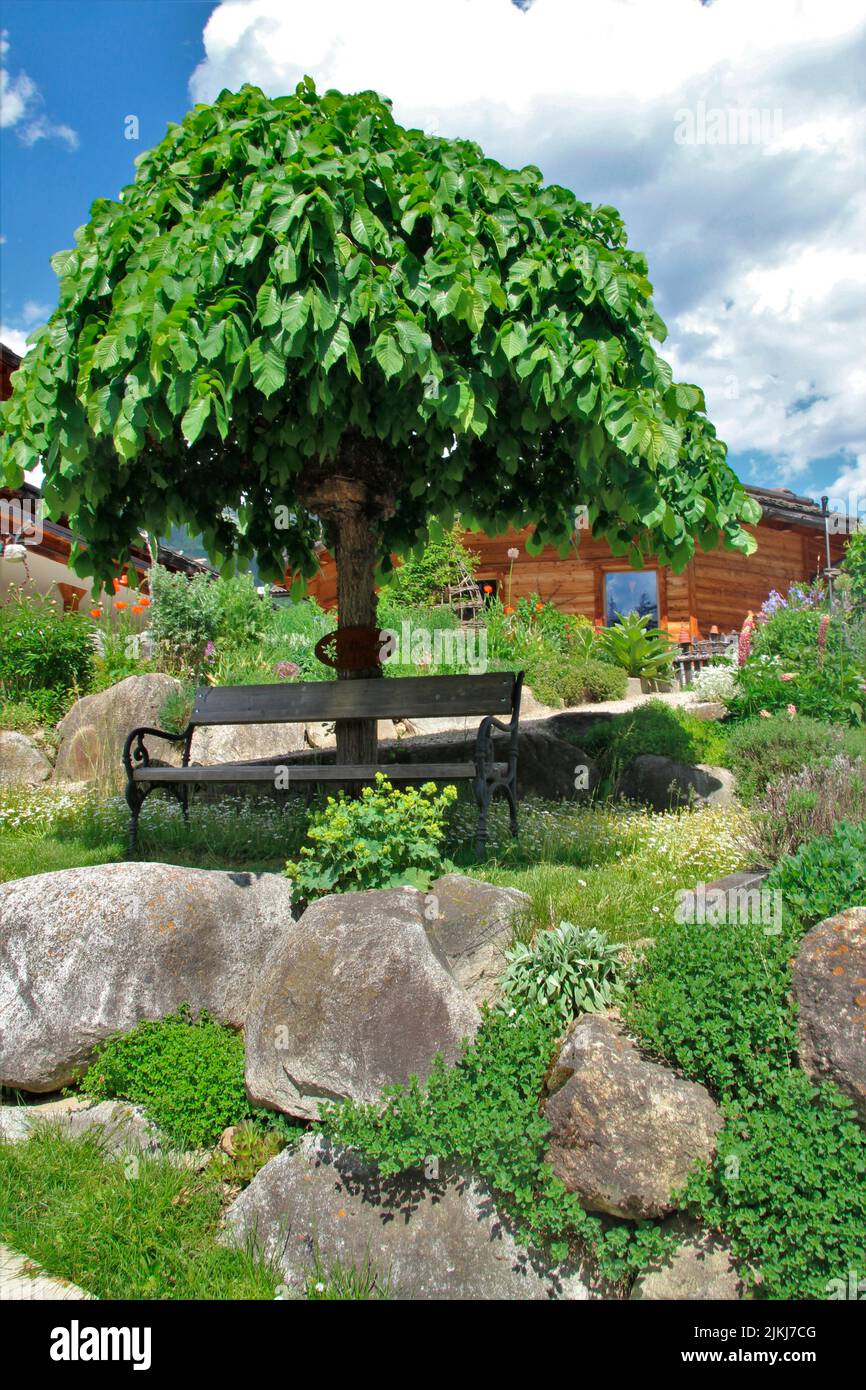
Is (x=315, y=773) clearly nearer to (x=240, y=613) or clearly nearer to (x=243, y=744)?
(x=243, y=744)

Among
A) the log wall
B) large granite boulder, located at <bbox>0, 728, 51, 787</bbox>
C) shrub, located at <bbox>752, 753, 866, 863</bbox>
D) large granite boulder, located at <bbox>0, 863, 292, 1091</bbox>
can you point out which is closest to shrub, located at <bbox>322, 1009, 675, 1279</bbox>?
large granite boulder, located at <bbox>0, 863, 292, 1091</bbox>

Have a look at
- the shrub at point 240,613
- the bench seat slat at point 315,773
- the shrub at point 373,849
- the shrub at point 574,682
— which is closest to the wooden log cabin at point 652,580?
the shrub at point 240,613

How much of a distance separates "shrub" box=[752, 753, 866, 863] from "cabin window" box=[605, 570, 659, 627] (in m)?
12.2

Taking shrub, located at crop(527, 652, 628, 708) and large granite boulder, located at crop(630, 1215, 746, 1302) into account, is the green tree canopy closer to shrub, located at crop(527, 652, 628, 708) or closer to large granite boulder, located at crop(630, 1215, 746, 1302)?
large granite boulder, located at crop(630, 1215, 746, 1302)

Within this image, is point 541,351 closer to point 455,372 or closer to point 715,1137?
point 455,372

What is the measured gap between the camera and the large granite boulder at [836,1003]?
120 inches

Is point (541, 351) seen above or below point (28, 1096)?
above

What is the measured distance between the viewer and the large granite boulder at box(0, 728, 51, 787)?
8.66 metres

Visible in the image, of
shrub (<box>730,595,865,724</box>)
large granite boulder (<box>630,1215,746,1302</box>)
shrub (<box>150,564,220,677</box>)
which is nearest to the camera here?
large granite boulder (<box>630,1215,746,1302</box>)

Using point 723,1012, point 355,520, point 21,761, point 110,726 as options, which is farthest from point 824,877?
point 21,761

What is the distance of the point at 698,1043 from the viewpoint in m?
3.20

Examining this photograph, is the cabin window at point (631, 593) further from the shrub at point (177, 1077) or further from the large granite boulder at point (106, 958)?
the shrub at point (177, 1077)
